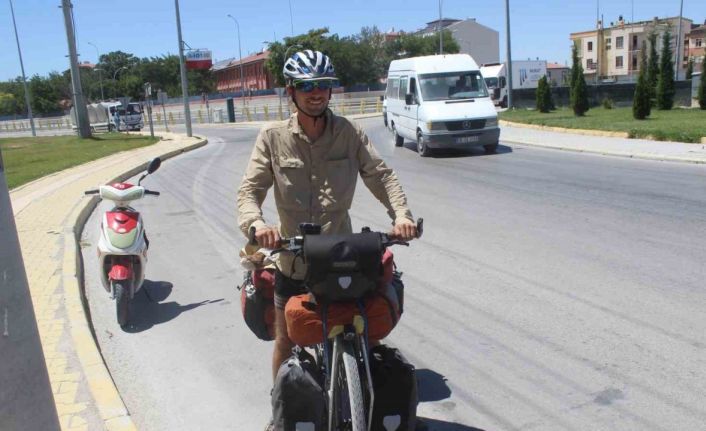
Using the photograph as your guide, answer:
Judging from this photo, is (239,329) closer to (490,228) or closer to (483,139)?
(490,228)

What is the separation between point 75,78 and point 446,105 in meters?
19.0

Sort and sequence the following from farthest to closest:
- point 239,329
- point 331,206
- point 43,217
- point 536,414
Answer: point 43,217, point 239,329, point 536,414, point 331,206

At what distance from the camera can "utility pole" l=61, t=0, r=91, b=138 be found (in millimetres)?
27594

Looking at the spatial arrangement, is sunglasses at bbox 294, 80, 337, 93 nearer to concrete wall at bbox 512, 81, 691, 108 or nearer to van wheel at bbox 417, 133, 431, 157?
van wheel at bbox 417, 133, 431, 157

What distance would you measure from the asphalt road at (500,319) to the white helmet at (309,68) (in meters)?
1.99

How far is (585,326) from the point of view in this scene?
16.4ft

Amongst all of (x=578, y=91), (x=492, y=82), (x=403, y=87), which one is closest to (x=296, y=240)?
(x=403, y=87)

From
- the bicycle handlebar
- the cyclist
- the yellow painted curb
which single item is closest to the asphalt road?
the cyclist

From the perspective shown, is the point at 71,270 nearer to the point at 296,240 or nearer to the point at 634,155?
the point at 296,240

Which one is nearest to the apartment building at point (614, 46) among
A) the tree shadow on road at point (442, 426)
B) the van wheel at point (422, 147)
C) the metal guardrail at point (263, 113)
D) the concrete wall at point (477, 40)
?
the concrete wall at point (477, 40)

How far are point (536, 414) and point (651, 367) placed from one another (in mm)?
1030

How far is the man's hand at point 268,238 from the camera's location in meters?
2.94

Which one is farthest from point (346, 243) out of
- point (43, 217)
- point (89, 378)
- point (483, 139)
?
point (483, 139)

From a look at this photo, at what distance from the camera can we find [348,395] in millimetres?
2863
